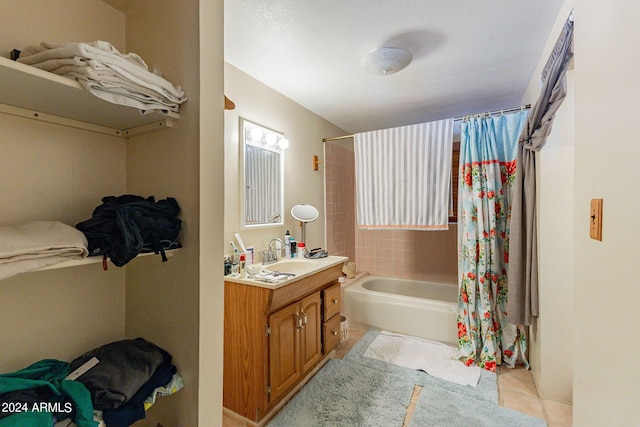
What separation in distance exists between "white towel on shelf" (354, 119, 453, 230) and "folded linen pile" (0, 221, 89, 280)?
2.34m

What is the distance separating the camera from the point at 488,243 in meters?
2.22

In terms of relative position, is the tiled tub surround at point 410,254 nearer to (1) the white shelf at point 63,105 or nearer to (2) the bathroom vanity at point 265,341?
(2) the bathroom vanity at point 265,341

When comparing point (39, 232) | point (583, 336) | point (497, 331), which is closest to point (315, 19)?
point (39, 232)

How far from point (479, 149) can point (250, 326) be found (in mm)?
2271

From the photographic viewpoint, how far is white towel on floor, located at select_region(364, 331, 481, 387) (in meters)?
2.05

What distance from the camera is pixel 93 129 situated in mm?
996

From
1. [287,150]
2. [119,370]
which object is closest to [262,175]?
[287,150]

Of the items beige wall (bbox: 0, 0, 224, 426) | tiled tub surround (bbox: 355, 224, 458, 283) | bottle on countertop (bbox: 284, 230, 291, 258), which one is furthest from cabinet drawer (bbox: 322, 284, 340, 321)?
tiled tub surround (bbox: 355, 224, 458, 283)

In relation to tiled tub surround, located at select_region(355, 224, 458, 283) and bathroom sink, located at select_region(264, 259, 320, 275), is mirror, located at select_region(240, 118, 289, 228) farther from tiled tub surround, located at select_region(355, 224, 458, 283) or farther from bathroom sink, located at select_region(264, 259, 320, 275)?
tiled tub surround, located at select_region(355, 224, 458, 283)

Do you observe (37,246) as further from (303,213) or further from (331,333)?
(331,333)

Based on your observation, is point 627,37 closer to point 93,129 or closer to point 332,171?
point 93,129

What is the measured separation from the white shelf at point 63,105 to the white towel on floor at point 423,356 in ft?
7.72

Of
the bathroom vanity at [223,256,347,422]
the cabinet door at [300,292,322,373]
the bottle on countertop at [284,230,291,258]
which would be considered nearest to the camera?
the bathroom vanity at [223,256,347,422]

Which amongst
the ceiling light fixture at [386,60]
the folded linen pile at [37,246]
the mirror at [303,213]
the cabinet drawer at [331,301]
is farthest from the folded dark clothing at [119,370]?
the ceiling light fixture at [386,60]
